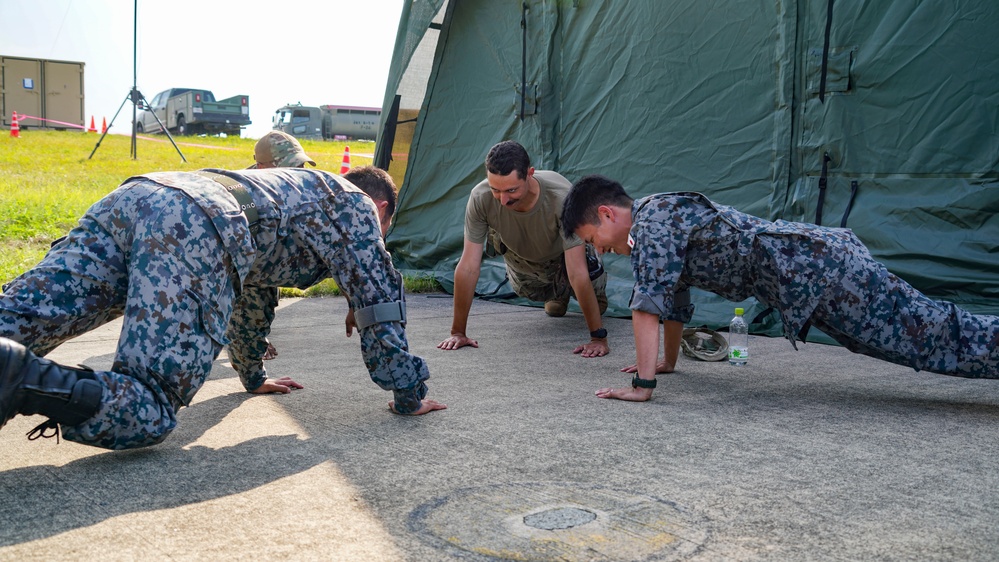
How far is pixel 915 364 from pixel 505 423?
1418 mm

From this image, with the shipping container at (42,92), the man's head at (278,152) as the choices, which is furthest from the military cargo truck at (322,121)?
the man's head at (278,152)

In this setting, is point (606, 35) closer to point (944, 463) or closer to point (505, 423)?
point (505, 423)

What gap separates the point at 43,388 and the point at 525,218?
2.83 metres

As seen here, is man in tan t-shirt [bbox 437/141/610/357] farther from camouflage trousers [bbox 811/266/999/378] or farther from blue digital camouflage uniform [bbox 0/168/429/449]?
blue digital camouflage uniform [bbox 0/168/429/449]

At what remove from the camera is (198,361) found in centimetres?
224

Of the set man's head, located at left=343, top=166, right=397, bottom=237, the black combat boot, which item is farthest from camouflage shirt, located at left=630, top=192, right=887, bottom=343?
the black combat boot

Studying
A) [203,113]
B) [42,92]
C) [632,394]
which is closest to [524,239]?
[632,394]

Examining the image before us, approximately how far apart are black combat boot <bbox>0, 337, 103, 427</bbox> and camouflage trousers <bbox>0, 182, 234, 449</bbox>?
43 mm

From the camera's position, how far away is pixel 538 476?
221 centimetres

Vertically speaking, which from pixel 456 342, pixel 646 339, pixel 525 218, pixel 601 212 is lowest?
pixel 456 342

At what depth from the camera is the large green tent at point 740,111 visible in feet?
14.3

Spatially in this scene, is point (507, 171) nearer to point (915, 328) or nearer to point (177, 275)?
point (915, 328)

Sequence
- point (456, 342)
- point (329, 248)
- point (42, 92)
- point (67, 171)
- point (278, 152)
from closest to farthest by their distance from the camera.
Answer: point (329, 248) → point (456, 342) → point (278, 152) → point (67, 171) → point (42, 92)

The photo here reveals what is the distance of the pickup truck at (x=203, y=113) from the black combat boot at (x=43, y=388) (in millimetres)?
23335
